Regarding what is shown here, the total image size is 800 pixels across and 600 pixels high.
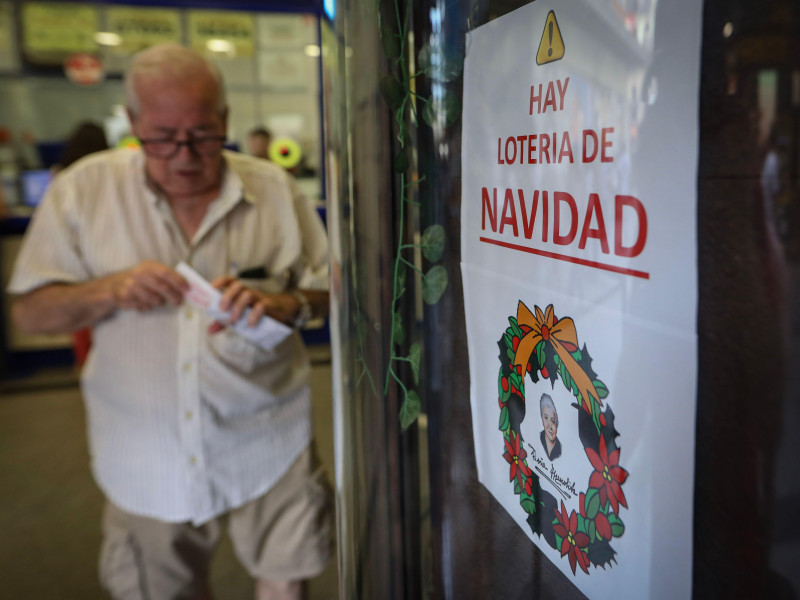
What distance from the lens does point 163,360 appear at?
64.4 inches

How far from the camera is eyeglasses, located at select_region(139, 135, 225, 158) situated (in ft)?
5.24

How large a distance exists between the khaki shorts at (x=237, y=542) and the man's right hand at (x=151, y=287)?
519 millimetres

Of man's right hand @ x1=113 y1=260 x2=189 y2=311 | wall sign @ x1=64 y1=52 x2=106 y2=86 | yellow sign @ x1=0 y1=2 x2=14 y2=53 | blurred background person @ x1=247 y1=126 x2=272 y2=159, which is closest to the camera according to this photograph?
man's right hand @ x1=113 y1=260 x2=189 y2=311

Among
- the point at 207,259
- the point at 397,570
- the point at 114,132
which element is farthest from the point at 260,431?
the point at 114,132

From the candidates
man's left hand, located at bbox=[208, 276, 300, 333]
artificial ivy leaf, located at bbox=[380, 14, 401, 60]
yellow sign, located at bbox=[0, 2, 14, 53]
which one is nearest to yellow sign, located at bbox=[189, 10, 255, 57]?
yellow sign, located at bbox=[0, 2, 14, 53]

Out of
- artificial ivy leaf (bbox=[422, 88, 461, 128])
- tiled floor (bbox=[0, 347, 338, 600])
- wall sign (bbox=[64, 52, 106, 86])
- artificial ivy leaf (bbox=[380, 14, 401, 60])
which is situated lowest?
tiled floor (bbox=[0, 347, 338, 600])

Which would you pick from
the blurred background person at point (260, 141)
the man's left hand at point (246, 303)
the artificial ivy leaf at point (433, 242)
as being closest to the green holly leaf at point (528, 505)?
the artificial ivy leaf at point (433, 242)

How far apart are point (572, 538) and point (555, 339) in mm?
146

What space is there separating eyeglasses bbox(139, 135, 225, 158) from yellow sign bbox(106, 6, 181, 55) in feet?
17.2

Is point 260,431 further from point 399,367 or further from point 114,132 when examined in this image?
point 114,132

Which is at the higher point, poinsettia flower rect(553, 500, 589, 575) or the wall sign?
the wall sign

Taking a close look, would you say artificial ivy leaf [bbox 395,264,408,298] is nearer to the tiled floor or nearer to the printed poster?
the printed poster

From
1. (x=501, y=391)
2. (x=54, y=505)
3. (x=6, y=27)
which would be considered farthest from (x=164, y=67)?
(x=6, y=27)

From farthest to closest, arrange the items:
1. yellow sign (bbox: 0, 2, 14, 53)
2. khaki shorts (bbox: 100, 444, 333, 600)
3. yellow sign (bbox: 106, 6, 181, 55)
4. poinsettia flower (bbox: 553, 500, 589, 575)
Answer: yellow sign (bbox: 0, 2, 14, 53), yellow sign (bbox: 106, 6, 181, 55), khaki shorts (bbox: 100, 444, 333, 600), poinsettia flower (bbox: 553, 500, 589, 575)
